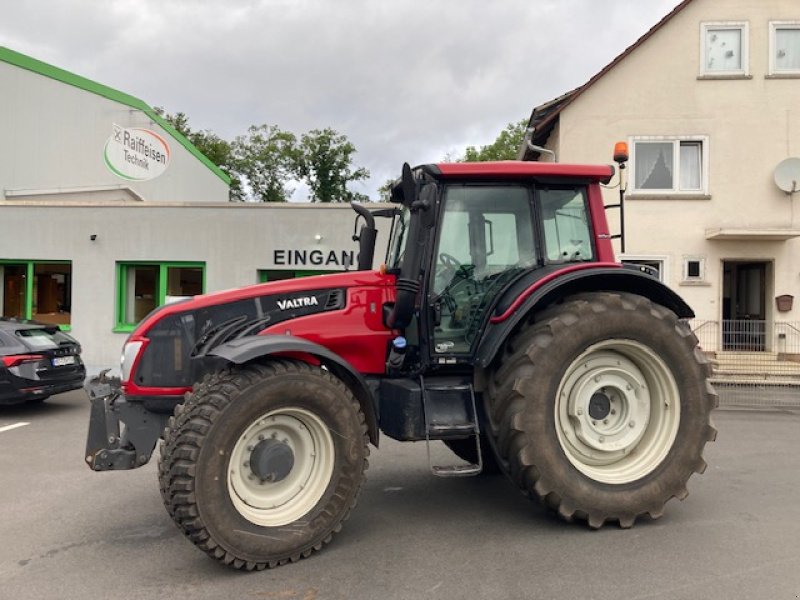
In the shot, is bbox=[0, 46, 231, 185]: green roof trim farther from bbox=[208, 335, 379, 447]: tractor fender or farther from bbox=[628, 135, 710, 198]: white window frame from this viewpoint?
bbox=[208, 335, 379, 447]: tractor fender

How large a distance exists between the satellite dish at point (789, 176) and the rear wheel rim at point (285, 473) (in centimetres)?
1275

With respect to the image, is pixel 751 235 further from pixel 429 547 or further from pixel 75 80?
pixel 75 80

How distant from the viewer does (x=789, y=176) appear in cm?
1310

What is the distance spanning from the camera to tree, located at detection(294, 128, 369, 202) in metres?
44.1

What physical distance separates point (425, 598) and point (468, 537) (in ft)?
3.08

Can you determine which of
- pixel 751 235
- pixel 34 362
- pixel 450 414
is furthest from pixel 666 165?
pixel 34 362

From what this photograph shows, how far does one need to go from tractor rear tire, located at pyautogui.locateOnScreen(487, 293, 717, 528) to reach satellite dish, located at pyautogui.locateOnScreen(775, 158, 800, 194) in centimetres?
1061

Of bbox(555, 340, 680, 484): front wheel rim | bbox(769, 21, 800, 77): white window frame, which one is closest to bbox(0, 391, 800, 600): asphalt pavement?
bbox(555, 340, 680, 484): front wheel rim

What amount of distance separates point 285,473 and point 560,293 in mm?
2210

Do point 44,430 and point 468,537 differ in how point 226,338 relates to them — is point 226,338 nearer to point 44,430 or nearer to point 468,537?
point 468,537

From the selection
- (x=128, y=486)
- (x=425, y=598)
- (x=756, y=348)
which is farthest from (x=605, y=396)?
(x=756, y=348)

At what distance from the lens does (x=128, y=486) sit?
218 inches

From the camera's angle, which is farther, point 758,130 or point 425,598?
point 758,130

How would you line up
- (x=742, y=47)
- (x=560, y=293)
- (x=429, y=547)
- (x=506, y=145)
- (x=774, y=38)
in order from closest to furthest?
(x=429, y=547) < (x=560, y=293) < (x=774, y=38) < (x=742, y=47) < (x=506, y=145)
